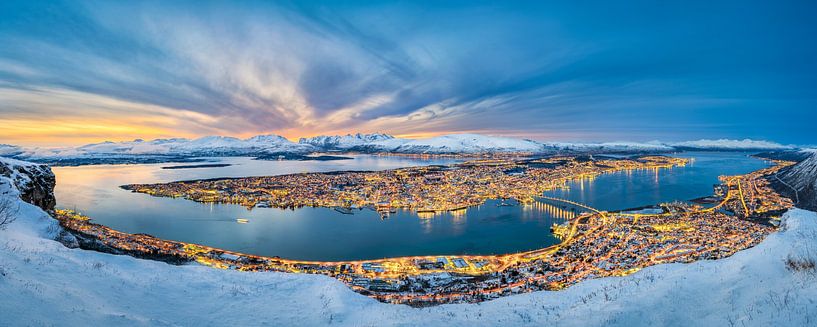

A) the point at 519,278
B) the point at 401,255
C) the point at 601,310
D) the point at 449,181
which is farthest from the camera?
the point at 449,181

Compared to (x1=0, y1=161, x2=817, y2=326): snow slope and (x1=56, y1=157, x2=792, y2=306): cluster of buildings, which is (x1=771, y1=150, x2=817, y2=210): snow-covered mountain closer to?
(x1=56, y1=157, x2=792, y2=306): cluster of buildings

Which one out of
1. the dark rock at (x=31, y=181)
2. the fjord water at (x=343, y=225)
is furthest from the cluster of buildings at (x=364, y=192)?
the dark rock at (x=31, y=181)

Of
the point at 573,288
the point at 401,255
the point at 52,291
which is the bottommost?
the point at 401,255

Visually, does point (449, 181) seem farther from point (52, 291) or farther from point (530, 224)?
point (52, 291)

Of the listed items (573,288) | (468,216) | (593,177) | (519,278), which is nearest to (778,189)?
(593,177)

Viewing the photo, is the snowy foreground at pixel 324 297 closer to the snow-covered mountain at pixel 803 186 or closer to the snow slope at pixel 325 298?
the snow slope at pixel 325 298

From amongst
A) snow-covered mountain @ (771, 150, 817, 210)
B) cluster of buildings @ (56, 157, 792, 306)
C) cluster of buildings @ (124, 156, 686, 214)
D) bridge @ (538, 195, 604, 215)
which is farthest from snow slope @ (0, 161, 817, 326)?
snow-covered mountain @ (771, 150, 817, 210)
